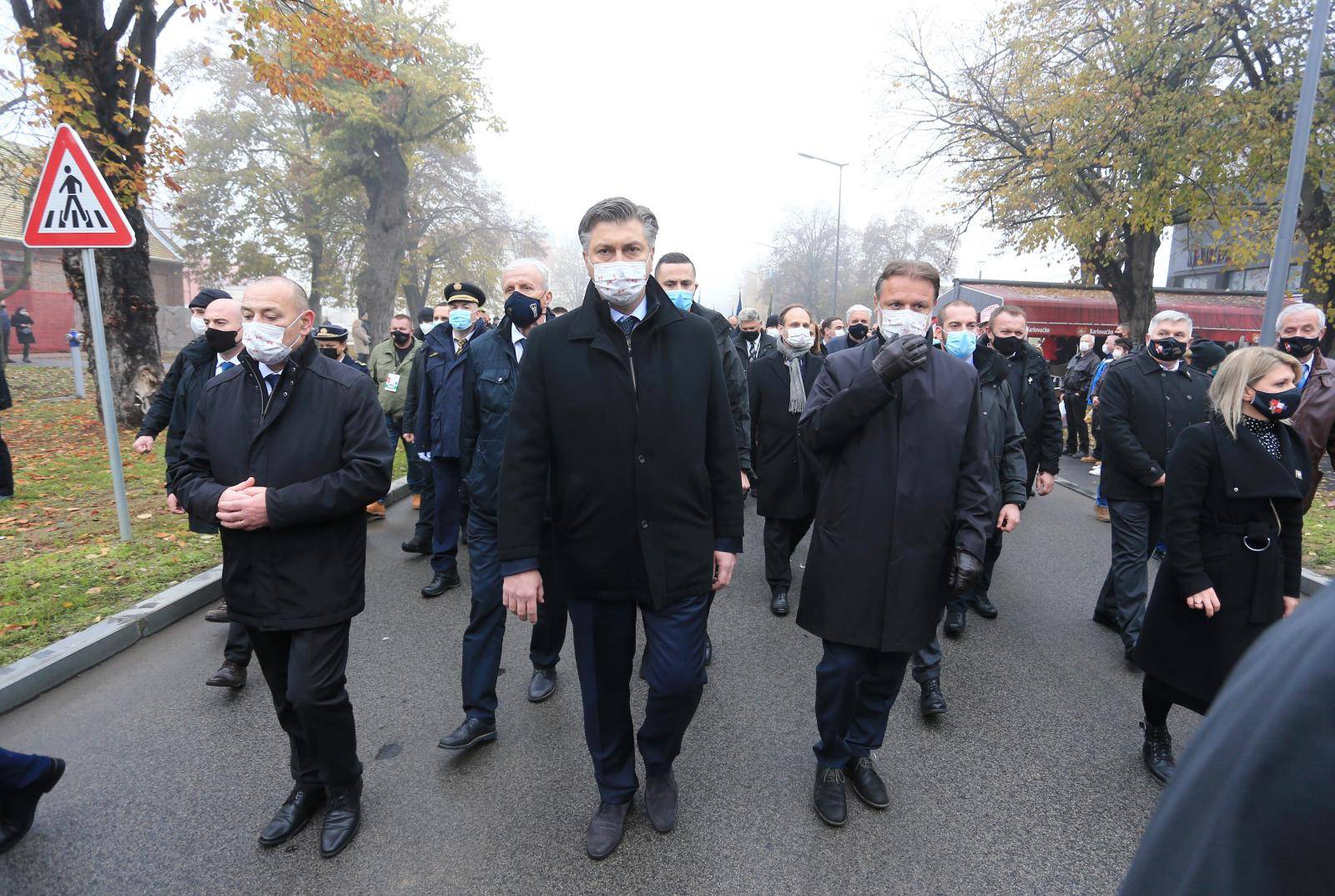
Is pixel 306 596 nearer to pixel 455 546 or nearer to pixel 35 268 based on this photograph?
pixel 455 546

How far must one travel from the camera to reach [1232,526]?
309 cm

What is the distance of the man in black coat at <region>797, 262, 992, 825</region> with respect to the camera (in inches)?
111

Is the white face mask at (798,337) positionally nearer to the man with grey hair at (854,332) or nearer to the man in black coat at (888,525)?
the man with grey hair at (854,332)

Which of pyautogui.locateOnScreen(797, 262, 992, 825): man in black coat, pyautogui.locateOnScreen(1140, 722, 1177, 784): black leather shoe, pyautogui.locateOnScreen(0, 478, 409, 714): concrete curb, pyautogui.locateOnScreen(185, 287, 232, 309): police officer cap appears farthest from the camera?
pyautogui.locateOnScreen(185, 287, 232, 309): police officer cap

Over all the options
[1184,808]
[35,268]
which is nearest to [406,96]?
[35,268]

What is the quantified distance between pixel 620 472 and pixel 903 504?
111 cm

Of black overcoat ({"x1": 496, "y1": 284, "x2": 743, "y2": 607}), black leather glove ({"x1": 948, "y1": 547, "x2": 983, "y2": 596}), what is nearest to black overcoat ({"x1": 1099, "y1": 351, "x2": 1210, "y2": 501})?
black leather glove ({"x1": 948, "y1": 547, "x2": 983, "y2": 596})

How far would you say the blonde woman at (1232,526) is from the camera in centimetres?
302

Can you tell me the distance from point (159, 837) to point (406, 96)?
27687 millimetres

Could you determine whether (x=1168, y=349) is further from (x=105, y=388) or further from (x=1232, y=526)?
(x=105, y=388)

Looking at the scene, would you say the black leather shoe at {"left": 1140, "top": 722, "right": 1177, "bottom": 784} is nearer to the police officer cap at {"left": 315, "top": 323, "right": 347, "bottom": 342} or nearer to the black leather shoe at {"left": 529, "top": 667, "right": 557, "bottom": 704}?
the black leather shoe at {"left": 529, "top": 667, "right": 557, "bottom": 704}

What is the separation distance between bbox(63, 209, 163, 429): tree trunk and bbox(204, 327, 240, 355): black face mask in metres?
8.63

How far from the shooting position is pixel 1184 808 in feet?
2.20

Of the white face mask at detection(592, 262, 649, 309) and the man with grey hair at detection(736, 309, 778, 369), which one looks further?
the man with grey hair at detection(736, 309, 778, 369)
